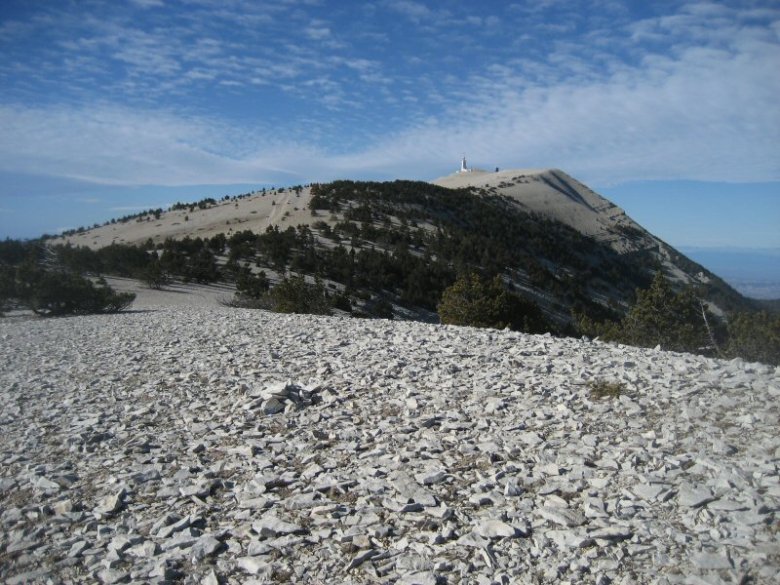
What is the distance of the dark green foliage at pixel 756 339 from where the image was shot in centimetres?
1606

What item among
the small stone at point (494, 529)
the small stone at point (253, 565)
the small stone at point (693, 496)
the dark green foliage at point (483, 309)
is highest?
the dark green foliage at point (483, 309)

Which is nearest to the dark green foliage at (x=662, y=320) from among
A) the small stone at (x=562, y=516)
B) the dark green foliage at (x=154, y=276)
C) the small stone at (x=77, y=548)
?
the small stone at (x=562, y=516)

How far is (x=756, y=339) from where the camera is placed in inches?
667

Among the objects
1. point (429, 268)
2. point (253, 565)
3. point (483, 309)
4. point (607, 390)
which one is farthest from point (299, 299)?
point (429, 268)

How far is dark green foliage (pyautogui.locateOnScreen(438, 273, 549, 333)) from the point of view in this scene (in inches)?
807

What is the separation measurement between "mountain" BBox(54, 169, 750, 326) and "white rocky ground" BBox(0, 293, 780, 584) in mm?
27232

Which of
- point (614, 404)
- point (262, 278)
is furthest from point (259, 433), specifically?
point (262, 278)

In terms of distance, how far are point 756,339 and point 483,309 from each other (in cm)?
881

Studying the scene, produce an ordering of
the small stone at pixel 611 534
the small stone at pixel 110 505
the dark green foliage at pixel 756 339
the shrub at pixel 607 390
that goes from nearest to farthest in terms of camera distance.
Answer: the small stone at pixel 611 534 → the small stone at pixel 110 505 → the shrub at pixel 607 390 → the dark green foliage at pixel 756 339

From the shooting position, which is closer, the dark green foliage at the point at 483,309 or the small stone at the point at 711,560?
the small stone at the point at 711,560

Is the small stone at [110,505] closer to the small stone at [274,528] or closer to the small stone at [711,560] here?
the small stone at [274,528]

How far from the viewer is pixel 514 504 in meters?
4.96

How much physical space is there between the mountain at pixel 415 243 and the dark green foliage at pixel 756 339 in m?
22.5

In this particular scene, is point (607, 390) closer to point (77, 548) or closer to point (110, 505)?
point (110, 505)
